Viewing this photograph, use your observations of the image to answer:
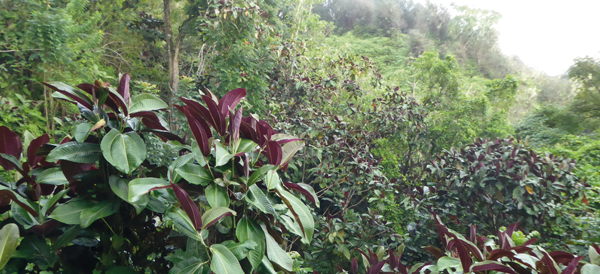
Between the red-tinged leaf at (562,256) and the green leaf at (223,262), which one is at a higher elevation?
the red-tinged leaf at (562,256)

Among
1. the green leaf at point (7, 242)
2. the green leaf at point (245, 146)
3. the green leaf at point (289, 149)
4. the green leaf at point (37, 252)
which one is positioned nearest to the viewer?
the green leaf at point (7, 242)

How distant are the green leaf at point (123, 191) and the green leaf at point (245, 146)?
0.28 m

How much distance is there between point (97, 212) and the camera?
0.81 m

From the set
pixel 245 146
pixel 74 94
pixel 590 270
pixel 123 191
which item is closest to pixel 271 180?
pixel 245 146

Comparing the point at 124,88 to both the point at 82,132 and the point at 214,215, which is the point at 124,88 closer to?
the point at 82,132

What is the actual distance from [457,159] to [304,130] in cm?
181

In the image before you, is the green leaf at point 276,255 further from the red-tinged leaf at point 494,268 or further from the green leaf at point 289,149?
the red-tinged leaf at point 494,268

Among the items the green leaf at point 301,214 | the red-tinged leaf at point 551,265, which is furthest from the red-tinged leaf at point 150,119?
the red-tinged leaf at point 551,265

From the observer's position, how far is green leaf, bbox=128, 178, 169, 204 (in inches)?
29.0

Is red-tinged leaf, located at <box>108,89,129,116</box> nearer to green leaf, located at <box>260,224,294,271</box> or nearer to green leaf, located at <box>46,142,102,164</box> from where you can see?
green leaf, located at <box>46,142,102,164</box>

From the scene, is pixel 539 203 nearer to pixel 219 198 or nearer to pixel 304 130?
pixel 304 130

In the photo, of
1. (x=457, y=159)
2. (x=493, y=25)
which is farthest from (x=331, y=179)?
(x=493, y=25)

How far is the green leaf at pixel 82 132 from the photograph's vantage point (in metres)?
0.79

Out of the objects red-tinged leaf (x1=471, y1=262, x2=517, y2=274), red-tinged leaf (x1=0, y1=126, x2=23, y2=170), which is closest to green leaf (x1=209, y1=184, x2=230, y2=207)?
red-tinged leaf (x1=0, y1=126, x2=23, y2=170)
